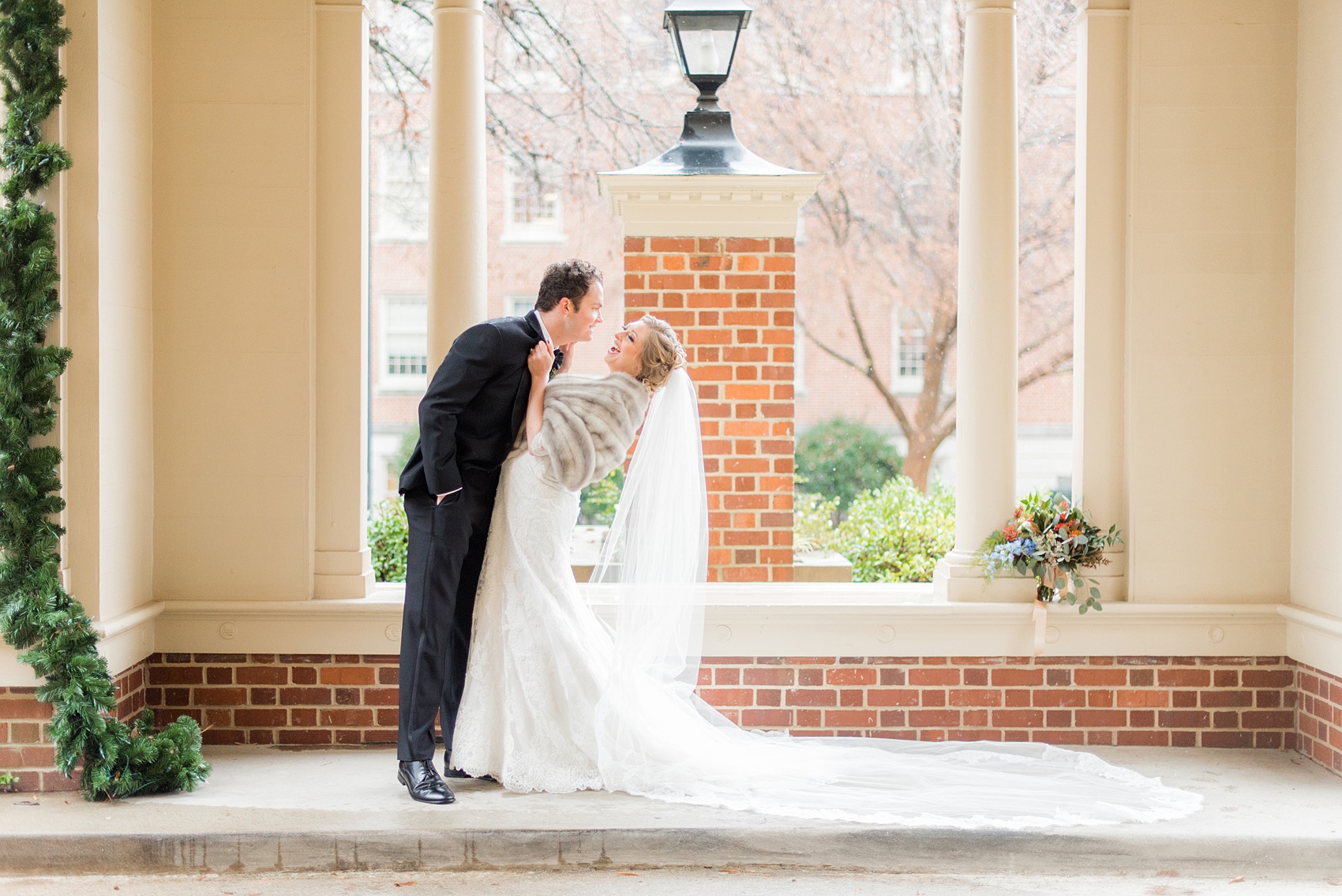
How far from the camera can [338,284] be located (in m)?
4.48

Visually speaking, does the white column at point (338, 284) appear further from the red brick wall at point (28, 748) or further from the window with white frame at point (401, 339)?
the window with white frame at point (401, 339)

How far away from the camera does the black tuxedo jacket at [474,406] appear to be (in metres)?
3.72

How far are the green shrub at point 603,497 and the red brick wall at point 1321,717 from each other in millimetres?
5198

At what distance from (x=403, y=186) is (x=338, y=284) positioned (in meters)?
9.96

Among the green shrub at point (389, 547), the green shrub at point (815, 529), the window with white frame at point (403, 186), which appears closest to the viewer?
the green shrub at point (389, 547)

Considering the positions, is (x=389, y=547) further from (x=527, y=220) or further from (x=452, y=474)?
(x=527, y=220)

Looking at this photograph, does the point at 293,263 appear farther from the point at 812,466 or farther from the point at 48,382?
the point at 812,466

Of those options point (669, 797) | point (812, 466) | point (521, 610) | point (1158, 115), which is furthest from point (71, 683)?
point (812, 466)

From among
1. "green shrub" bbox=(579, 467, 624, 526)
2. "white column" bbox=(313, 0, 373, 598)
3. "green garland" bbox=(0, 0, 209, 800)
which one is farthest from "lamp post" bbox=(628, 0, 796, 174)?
"green shrub" bbox=(579, 467, 624, 526)

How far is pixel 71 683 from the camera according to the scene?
372 cm

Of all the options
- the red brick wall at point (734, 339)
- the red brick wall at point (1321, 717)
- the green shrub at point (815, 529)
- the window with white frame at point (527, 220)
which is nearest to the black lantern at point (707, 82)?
the red brick wall at point (734, 339)

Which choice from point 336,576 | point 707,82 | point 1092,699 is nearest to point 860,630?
point 1092,699

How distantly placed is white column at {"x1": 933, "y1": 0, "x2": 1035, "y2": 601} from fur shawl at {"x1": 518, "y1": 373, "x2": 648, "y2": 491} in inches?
58.7

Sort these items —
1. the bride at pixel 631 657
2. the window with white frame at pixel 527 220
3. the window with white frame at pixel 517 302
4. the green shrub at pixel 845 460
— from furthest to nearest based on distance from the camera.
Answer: the green shrub at pixel 845 460 < the window with white frame at pixel 517 302 < the window with white frame at pixel 527 220 < the bride at pixel 631 657
